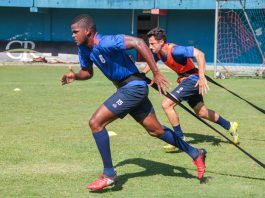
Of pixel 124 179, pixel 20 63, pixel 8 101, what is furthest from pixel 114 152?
pixel 20 63

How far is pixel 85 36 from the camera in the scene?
637 centimetres

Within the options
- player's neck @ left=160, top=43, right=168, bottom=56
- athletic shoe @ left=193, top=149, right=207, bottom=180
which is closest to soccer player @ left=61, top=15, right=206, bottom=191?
athletic shoe @ left=193, top=149, right=207, bottom=180

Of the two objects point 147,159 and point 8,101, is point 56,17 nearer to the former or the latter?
point 8,101

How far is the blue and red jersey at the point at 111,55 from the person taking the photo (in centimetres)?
627

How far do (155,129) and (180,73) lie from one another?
8.60 feet

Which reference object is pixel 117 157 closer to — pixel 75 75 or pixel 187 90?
pixel 75 75

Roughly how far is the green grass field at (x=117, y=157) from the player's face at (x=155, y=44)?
1.53 m

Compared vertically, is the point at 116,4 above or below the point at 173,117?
above

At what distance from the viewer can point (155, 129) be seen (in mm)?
6789

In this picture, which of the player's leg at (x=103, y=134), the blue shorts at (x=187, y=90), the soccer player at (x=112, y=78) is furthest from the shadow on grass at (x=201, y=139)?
the player's leg at (x=103, y=134)

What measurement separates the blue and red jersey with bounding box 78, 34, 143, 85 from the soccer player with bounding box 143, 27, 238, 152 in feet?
5.92

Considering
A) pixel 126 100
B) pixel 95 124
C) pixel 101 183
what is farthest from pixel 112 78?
pixel 101 183

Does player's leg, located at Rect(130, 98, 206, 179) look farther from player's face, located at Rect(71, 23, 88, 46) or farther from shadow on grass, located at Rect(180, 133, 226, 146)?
shadow on grass, located at Rect(180, 133, 226, 146)

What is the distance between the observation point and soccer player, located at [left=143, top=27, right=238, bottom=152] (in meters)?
8.34
